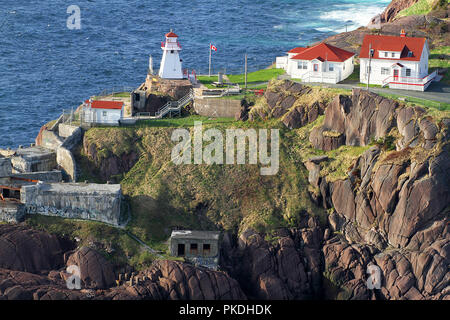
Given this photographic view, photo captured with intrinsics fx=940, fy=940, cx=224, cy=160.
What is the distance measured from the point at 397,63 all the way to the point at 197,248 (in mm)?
38244

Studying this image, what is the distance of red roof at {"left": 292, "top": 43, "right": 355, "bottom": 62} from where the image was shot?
12525 cm

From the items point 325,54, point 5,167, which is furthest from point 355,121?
point 5,167

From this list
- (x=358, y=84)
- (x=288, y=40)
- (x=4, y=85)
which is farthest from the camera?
(x=288, y=40)

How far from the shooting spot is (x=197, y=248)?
344 ft

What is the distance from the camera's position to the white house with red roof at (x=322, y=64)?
125m

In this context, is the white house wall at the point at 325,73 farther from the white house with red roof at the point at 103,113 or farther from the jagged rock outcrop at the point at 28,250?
the jagged rock outcrop at the point at 28,250

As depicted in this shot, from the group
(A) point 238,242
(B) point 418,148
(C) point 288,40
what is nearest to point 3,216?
(A) point 238,242

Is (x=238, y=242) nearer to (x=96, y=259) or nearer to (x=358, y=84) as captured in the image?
(x=96, y=259)

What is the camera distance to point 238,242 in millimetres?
107375

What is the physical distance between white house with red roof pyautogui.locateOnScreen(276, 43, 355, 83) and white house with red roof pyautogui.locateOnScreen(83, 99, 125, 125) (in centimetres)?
2463

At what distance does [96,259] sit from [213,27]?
98.7 metres

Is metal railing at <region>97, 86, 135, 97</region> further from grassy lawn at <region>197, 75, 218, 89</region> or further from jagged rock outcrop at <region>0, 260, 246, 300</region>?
jagged rock outcrop at <region>0, 260, 246, 300</region>

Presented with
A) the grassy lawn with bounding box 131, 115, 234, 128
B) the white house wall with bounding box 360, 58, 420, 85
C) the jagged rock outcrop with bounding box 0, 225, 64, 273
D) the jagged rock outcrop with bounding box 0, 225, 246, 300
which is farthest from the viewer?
the white house wall with bounding box 360, 58, 420, 85

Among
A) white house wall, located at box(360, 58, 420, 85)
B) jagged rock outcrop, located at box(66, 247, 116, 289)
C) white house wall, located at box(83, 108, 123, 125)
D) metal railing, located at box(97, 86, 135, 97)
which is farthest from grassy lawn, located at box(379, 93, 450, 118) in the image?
jagged rock outcrop, located at box(66, 247, 116, 289)
